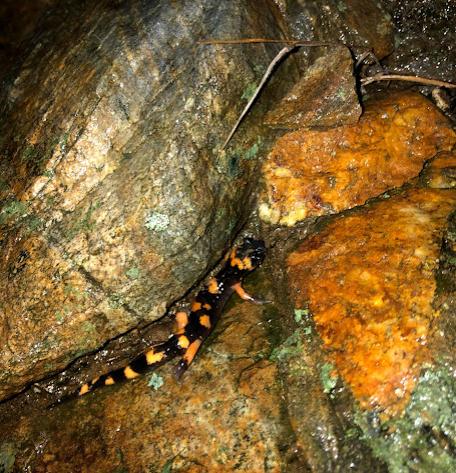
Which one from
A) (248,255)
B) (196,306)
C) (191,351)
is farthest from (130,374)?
(248,255)

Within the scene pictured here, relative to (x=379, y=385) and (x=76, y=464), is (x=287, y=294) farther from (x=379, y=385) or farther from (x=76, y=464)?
(x=76, y=464)

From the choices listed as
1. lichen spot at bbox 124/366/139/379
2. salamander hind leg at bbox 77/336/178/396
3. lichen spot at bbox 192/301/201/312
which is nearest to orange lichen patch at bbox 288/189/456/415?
lichen spot at bbox 192/301/201/312

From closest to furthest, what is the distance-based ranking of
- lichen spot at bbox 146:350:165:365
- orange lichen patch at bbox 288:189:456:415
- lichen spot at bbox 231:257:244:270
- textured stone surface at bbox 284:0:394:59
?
orange lichen patch at bbox 288:189:456:415 < lichen spot at bbox 146:350:165:365 < lichen spot at bbox 231:257:244:270 < textured stone surface at bbox 284:0:394:59

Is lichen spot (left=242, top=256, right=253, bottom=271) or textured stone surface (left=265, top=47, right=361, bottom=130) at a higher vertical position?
textured stone surface (left=265, top=47, right=361, bottom=130)

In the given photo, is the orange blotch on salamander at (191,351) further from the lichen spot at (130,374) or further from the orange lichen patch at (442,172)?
the orange lichen patch at (442,172)

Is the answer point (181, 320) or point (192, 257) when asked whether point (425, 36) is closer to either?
point (192, 257)

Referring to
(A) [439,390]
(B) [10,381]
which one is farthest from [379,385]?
(B) [10,381]

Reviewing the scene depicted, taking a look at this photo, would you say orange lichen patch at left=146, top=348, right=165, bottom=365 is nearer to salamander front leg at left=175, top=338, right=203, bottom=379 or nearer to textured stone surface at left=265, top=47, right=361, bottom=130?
salamander front leg at left=175, top=338, right=203, bottom=379
